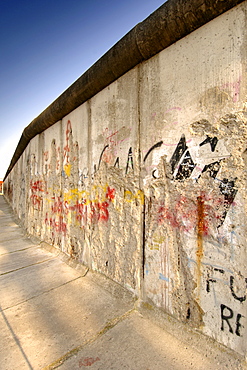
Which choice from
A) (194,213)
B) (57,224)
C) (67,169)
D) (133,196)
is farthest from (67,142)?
(194,213)

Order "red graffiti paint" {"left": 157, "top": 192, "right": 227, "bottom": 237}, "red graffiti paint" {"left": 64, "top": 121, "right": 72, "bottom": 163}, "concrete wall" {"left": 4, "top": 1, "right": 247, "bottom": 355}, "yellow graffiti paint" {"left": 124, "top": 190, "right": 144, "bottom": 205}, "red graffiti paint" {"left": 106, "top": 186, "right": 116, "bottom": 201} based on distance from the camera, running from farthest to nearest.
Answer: "red graffiti paint" {"left": 64, "top": 121, "right": 72, "bottom": 163} < "red graffiti paint" {"left": 106, "top": 186, "right": 116, "bottom": 201} < "yellow graffiti paint" {"left": 124, "top": 190, "right": 144, "bottom": 205} < "red graffiti paint" {"left": 157, "top": 192, "right": 227, "bottom": 237} < "concrete wall" {"left": 4, "top": 1, "right": 247, "bottom": 355}

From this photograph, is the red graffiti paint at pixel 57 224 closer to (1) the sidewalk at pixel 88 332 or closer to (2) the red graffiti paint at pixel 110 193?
(1) the sidewalk at pixel 88 332

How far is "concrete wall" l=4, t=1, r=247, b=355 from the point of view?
1423 millimetres

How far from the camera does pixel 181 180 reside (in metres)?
1.71

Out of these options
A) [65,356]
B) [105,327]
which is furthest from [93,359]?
[105,327]

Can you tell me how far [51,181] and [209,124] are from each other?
3351 millimetres

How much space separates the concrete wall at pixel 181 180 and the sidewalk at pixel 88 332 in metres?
0.14

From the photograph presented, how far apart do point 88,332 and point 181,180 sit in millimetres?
1487

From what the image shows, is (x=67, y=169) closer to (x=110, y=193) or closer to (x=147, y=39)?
(x=110, y=193)

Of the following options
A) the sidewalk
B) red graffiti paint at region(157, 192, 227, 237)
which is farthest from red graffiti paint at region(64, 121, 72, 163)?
red graffiti paint at region(157, 192, 227, 237)

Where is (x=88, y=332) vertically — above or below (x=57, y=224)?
below

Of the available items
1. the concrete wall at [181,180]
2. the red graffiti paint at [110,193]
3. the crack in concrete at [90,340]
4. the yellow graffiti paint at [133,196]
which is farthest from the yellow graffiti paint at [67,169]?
the crack in concrete at [90,340]

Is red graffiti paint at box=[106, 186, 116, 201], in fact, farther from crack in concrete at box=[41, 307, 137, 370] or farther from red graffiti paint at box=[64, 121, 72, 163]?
red graffiti paint at box=[64, 121, 72, 163]

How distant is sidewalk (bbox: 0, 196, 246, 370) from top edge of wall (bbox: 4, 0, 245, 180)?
2377 mm
